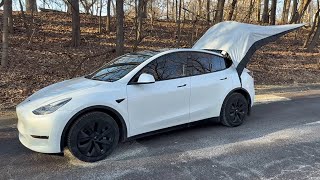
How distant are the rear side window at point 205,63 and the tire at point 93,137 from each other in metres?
1.93

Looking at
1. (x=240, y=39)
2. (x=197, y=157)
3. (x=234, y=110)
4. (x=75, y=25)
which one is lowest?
(x=197, y=157)

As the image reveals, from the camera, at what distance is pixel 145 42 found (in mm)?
17953

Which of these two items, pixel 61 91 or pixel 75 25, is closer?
pixel 61 91

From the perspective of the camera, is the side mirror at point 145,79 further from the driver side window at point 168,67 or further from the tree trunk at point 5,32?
the tree trunk at point 5,32

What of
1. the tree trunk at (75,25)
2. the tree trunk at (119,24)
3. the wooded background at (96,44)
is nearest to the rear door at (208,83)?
the wooded background at (96,44)

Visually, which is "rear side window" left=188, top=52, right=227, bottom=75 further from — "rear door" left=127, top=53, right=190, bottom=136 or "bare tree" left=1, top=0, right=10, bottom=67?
"bare tree" left=1, top=0, right=10, bottom=67

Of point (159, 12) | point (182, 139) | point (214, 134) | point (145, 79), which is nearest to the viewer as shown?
point (145, 79)

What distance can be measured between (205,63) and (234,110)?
1.15m

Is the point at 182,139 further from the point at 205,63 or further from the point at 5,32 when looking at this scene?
the point at 5,32

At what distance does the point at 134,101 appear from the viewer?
5090 mm

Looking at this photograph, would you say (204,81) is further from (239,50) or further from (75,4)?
(75,4)

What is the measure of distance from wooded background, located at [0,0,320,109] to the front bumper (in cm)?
380

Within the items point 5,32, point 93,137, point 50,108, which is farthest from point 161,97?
point 5,32

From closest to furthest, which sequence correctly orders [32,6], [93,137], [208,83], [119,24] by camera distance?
[93,137], [208,83], [119,24], [32,6]
